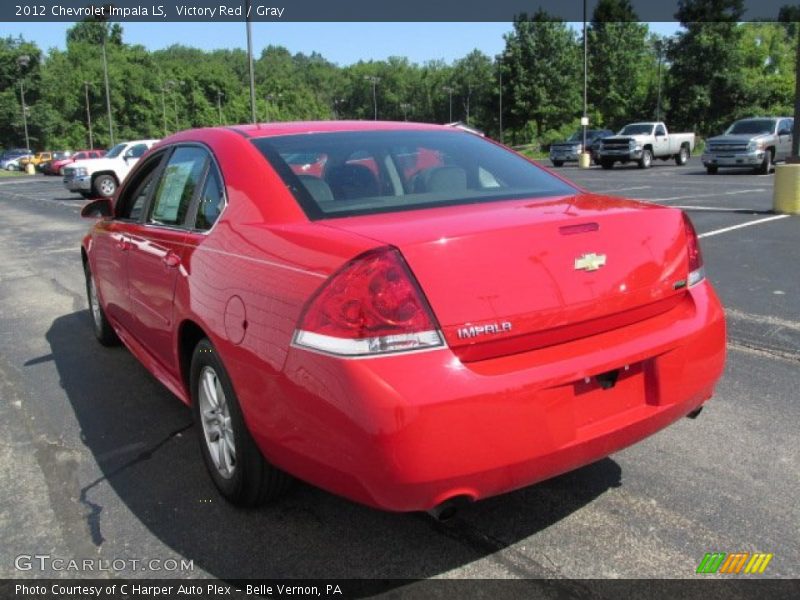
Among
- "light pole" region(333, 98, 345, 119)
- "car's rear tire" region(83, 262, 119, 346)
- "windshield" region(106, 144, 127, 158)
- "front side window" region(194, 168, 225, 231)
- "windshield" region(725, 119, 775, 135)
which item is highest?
"light pole" region(333, 98, 345, 119)

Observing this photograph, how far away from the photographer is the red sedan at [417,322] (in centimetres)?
220

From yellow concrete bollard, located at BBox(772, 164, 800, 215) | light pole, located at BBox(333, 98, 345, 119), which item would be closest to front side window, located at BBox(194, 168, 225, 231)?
yellow concrete bollard, located at BBox(772, 164, 800, 215)

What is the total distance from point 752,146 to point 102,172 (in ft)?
67.6

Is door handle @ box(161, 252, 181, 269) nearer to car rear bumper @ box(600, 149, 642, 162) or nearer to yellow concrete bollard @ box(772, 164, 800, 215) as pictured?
yellow concrete bollard @ box(772, 164, 800, 215)

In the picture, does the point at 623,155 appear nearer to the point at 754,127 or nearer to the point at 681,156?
the point at 681,156

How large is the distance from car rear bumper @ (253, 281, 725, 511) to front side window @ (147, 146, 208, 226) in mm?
1383

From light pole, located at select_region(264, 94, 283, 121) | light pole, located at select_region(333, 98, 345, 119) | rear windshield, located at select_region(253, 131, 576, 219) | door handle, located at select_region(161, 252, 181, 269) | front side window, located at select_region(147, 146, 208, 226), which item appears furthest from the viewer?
light pole, located at select_region(333, 98, 345, 119)

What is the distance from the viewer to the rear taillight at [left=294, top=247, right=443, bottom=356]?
2.21 metres

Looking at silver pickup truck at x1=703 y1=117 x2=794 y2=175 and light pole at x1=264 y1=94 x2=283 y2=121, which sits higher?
light pole at x1=264 y1=94 x2=283 y2=121

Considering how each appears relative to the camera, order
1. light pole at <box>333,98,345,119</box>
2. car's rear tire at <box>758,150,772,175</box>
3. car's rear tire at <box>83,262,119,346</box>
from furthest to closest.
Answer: light pole at <box>333,98,345,119</box> < car's rear tire at <box>758,150,772,175</box> < car's rear tire at <box>83,262,119,346</box>

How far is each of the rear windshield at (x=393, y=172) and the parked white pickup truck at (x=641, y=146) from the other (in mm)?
28397

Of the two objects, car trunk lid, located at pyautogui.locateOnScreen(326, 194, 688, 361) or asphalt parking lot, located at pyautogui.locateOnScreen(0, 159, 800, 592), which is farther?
asphalt parking lot, located at pyautogui.locateOnScreen(0, 159, 800, 592)

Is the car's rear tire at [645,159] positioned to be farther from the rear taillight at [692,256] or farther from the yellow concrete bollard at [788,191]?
the rear taillight at [692,256]

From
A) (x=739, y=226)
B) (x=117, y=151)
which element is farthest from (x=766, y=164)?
(x=117, y=151)
